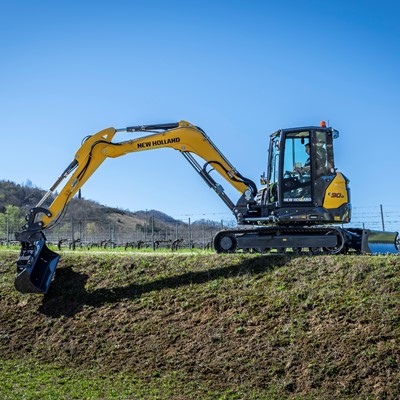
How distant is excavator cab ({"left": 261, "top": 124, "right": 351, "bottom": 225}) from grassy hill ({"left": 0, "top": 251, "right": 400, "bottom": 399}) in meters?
1.97

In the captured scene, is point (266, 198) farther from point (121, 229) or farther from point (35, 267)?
point (121, 229)

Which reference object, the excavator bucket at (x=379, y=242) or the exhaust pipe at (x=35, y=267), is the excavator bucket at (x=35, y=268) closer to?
the exhaust pipe at (x=35, y=267)

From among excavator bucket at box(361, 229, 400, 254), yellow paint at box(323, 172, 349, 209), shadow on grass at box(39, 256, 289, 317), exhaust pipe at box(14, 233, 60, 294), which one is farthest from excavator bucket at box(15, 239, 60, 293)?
excavator bucket at box(361, 229, 400, 254)

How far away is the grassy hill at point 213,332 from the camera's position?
34.1 feet

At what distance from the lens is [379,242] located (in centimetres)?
1622

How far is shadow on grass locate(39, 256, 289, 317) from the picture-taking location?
47.0 ft

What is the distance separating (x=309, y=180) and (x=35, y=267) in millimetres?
7165

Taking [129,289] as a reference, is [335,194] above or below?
above

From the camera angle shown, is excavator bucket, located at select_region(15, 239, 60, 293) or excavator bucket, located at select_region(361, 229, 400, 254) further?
excavator bucket, located at select_region(361, 229, 400, 254)

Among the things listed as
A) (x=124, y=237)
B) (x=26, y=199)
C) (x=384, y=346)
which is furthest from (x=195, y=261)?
(x=26, y=199)

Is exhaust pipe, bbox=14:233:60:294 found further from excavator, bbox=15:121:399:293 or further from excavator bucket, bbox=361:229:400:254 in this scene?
excavator bucket, bbox=361:229:400:254

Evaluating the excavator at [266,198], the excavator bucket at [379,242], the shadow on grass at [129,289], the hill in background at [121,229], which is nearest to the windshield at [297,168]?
the excavator at [266,198]

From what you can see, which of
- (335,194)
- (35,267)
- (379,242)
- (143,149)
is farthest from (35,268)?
(379,242)

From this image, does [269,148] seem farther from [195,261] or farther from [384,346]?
[384,346]
